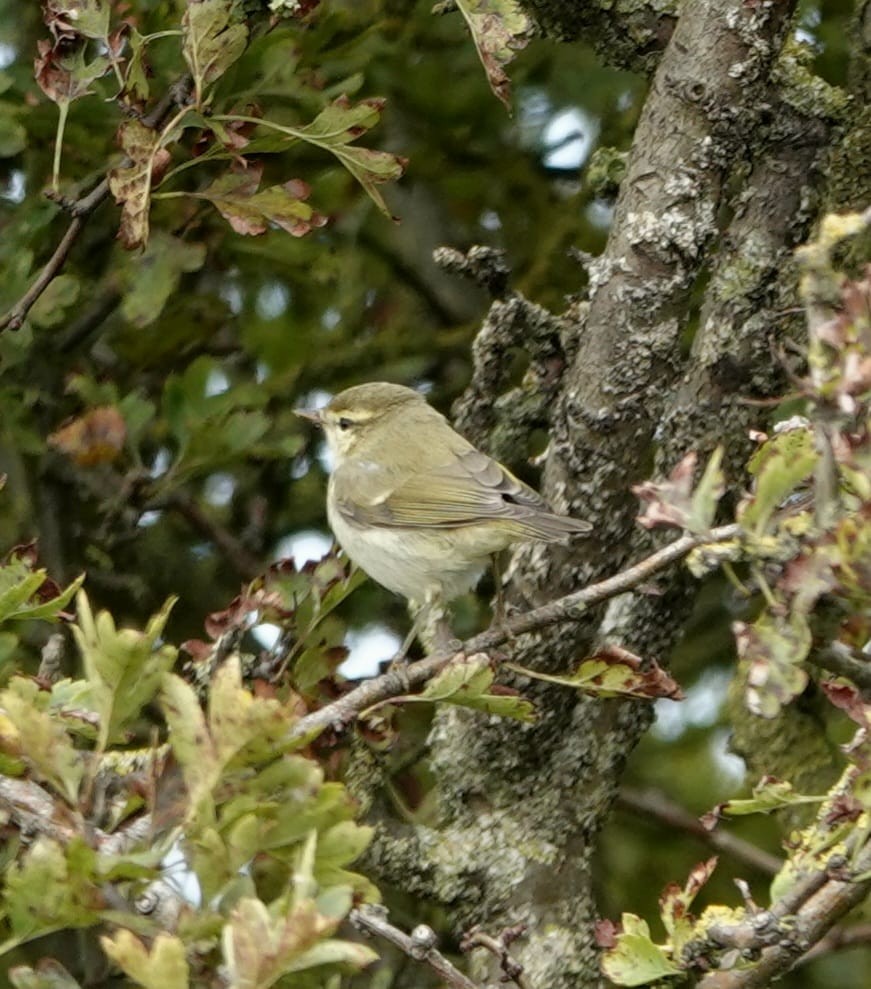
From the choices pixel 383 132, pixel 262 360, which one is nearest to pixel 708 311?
pixel 262 360

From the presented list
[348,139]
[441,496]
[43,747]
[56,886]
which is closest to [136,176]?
[348,139]

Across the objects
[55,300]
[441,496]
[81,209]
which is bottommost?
[441,496]

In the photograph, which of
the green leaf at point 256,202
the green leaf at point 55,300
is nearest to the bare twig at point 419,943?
the green leaf at point 256,202

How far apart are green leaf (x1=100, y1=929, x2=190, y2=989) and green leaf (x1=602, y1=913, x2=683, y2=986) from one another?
0.79 m

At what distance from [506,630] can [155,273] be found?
1226mm

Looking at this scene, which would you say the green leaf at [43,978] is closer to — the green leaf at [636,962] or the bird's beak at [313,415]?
the green leaf at [636,962]

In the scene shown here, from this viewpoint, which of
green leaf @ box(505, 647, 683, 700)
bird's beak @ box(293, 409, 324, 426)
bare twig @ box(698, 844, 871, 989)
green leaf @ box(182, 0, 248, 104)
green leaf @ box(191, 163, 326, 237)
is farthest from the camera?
bird's beak @ box(293, 409, 324, 426)

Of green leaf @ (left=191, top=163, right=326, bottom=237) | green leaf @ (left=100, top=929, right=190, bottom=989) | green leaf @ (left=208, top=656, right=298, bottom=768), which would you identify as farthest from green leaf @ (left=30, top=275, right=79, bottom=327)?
green leaf @ (left=100, top=929, right=190, bottom=989)

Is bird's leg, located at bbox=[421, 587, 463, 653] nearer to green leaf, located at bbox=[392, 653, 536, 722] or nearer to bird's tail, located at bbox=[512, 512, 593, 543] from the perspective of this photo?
bird's tail, located at bbox=[512, 512, 593, 543]

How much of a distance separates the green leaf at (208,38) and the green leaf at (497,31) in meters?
0.32

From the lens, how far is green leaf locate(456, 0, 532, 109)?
7.61 ft

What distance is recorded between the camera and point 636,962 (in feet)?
6.86

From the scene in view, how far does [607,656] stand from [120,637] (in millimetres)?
747

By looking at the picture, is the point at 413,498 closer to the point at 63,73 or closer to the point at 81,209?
the point at 81,209
